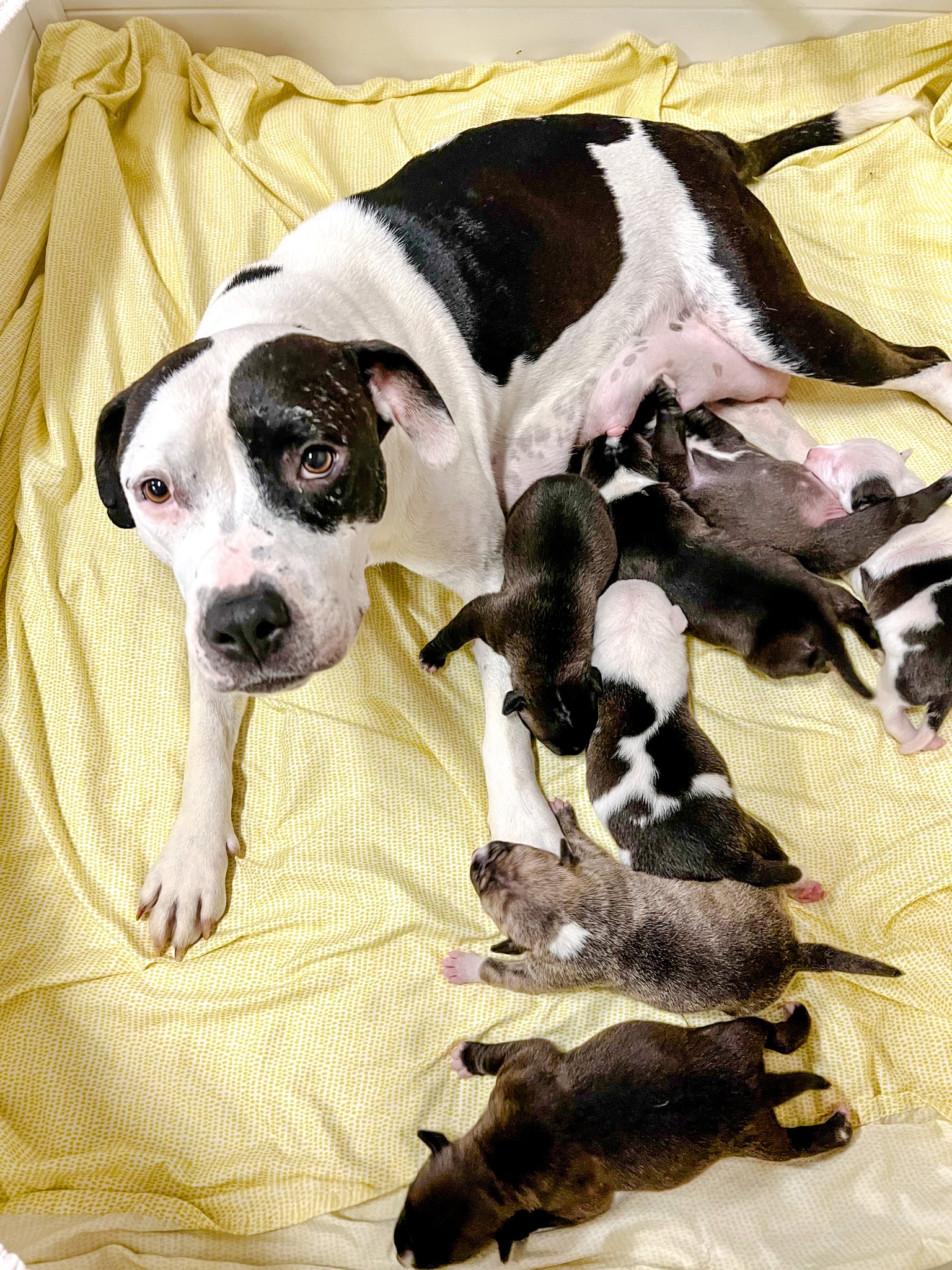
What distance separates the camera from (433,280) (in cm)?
262

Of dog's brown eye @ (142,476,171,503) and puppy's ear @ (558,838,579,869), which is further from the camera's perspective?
puppy's ear @ (558,838,579,869)

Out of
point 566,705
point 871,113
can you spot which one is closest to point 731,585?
point 566,705

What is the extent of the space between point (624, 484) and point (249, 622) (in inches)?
53.0

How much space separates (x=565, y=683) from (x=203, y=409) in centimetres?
113

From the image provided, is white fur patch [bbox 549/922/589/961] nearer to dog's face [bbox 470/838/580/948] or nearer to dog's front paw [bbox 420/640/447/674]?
dog's face [bbox 470/838/580/948]

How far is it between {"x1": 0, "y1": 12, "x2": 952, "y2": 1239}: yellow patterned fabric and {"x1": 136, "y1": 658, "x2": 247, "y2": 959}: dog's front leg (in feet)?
0.23

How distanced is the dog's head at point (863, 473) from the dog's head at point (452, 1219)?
1.99 metres

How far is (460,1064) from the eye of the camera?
2396 millimetres

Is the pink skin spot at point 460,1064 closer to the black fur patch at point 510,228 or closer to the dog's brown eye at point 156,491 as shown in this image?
the dog's brown eye at point 156,491

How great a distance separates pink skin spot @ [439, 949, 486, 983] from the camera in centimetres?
247

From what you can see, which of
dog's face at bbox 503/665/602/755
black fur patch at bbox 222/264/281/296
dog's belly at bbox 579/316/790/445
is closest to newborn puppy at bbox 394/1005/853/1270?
dog's face at bbox 503/665/602/755

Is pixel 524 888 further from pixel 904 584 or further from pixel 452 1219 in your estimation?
pixel 904 584

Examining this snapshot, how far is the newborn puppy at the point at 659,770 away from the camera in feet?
7.70

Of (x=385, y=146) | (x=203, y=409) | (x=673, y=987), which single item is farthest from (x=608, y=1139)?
(x=385, y=146)
